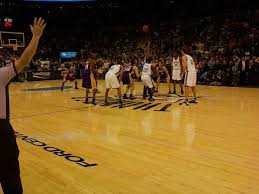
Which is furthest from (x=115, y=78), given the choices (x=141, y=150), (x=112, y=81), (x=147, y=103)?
(x=141, y=150)

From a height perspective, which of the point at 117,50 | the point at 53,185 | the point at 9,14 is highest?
the point at 9,14

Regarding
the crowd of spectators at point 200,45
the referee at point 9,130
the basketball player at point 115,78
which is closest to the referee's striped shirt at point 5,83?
the referee at point 9,130

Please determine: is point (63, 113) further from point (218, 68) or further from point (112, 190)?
point (218, 68)

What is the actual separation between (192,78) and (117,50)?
1683 cm

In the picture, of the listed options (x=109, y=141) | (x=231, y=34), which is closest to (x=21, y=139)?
(x=109, y=141)

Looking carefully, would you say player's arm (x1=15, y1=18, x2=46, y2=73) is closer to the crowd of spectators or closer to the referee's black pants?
the referee's black pants

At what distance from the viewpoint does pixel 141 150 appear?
5.56m

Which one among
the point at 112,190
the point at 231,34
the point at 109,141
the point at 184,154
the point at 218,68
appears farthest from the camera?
the point at 231,34

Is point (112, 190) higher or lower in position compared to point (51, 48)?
lower

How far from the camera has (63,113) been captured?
30.7 feet

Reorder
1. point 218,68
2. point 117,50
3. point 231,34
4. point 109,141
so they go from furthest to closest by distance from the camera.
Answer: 1. point 117,50
2. point 231,34
3. point 218,68
4. point 109,141

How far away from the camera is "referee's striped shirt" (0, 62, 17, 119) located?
9.12 ft

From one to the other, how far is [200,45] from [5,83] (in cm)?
1886

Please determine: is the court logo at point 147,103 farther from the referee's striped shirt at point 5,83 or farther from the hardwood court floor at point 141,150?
the referee's striped shirt at point 5,83
